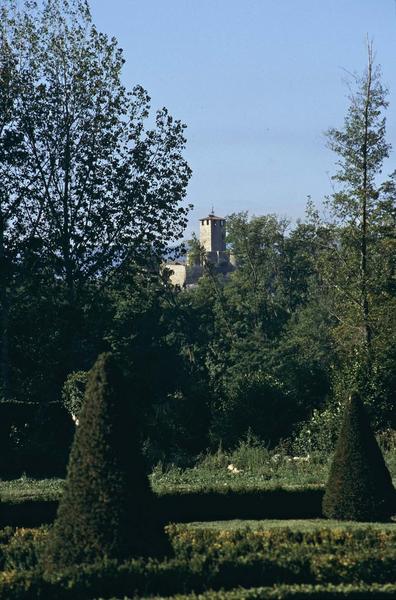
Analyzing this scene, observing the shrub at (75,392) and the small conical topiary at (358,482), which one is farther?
the shrub at (75,392)

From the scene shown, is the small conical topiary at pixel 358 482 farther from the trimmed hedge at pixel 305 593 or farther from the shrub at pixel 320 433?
the shrub at pixel 320 433

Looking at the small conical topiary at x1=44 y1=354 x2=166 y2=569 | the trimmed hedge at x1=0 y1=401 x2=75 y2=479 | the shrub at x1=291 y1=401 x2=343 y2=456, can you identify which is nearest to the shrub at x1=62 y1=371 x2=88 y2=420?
the trimmed hedge at x1=0 y1=401 x2=75 y2=479

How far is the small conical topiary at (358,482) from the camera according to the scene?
1680cm

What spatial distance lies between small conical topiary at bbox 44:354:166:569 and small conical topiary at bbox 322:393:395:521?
568cm

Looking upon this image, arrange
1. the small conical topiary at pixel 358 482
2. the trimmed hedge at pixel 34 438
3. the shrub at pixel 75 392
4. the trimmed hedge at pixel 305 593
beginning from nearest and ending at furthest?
1. the trimmed hedge at pixel 305 593
2. the small conical topiary at pixel 358 482
3. the trimmed hedge at pixel 34 438
4. the shrub at pixel 75 392

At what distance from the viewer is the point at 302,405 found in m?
29.5

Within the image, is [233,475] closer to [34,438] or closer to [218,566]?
[34,438]

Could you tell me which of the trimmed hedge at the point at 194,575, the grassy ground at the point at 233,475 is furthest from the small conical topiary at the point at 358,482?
the trimmed hedge at the point at 194,575

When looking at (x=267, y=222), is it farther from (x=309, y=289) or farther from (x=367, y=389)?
(x=367, y=389)

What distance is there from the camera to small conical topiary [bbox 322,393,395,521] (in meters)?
16.8

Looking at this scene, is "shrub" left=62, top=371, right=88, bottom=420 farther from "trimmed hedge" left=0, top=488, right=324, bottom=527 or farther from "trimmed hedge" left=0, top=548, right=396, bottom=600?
"trimmed hedge" left=0, top=548, right=396, bottom=600

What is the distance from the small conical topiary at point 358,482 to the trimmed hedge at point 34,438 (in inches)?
382

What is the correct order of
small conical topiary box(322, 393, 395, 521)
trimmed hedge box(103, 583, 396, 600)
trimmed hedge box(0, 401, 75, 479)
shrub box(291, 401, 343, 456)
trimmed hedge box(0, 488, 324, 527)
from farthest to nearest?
shrub box(291, 401, 343, 456)
trimmed hedge box(0, 401, 75, 479)
trimmed hedge box(0, 488, 324, 527)
small conical topiary box(322, 393, 395, 521)
trimmed hedge box(103, 583, 396, 600)

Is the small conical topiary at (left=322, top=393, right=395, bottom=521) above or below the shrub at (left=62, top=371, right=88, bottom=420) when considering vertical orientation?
below
